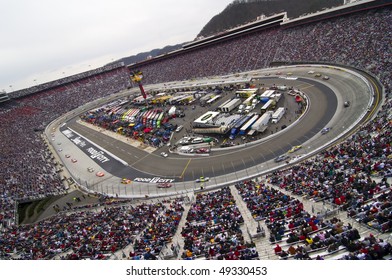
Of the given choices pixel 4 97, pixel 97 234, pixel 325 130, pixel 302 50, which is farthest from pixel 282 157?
pixel 4 97

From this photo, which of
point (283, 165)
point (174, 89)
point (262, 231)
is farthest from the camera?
point (174, 89)

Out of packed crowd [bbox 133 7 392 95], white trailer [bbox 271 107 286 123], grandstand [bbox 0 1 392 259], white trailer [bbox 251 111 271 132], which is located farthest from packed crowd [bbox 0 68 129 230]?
white trailer [bbox 271 107 286 123]

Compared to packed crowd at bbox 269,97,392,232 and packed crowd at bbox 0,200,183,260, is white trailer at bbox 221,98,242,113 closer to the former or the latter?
A: packed crowd at bbox 269,97,392,232

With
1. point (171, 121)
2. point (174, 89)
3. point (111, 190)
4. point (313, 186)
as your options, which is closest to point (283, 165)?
point (313, 186)

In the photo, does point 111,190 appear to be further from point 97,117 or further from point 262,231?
point 97,117

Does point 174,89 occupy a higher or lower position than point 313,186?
higher

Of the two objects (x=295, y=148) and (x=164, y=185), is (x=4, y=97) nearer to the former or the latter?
(x=164, y=185)

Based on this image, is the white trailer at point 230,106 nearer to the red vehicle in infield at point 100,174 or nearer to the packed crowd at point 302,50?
the packed crowd at point 302,50

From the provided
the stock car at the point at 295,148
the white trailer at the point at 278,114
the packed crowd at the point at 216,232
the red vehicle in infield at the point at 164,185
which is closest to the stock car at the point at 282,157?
the stock car at the point at 295,148
